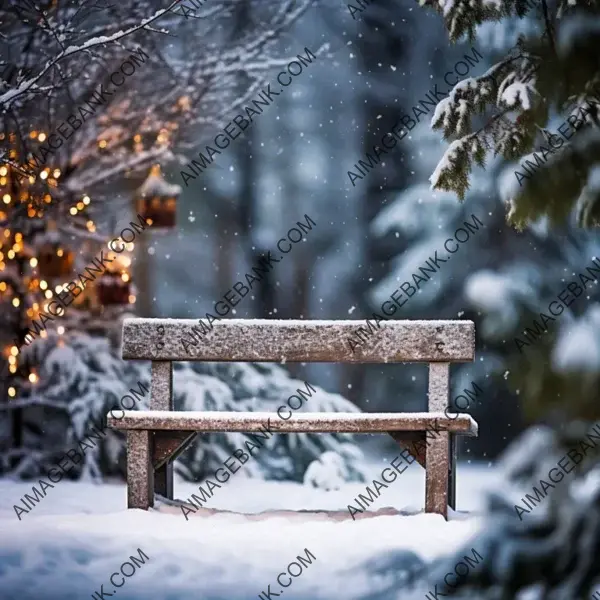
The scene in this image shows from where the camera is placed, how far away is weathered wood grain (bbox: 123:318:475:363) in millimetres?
4633

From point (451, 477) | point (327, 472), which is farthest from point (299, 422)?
point (327, 472)

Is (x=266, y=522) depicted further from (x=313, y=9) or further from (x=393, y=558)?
(x=313, y=9)

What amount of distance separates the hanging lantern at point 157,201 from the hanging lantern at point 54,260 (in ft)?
2.49

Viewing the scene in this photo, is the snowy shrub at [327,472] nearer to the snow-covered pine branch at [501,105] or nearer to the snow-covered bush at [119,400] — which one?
the snow-covered bush at [119,400]

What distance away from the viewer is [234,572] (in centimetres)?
351

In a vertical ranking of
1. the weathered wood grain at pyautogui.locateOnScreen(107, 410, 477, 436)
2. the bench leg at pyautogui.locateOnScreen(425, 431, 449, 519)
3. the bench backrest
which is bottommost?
the bench leg at pyautogui.locateOnScreen(425, 431, 449, 519)

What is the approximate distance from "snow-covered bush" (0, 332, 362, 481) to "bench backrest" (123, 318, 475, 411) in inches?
93.7

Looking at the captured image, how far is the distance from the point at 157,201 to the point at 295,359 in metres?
3.02

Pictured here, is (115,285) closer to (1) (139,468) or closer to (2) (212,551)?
(1) (139,468)

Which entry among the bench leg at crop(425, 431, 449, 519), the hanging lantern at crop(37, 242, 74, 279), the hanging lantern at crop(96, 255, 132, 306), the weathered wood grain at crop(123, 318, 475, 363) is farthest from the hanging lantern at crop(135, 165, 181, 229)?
the bench leg at crop(425, 431, 449, 519)

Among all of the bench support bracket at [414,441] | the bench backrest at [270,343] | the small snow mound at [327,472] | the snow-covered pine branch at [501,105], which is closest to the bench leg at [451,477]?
the bench support bracket at [414,441]

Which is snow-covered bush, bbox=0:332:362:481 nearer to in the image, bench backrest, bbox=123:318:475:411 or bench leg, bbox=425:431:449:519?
bench backrest, bbox=123:318:475:411

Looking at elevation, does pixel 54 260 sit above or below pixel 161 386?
above

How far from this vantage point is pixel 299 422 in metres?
4.39
